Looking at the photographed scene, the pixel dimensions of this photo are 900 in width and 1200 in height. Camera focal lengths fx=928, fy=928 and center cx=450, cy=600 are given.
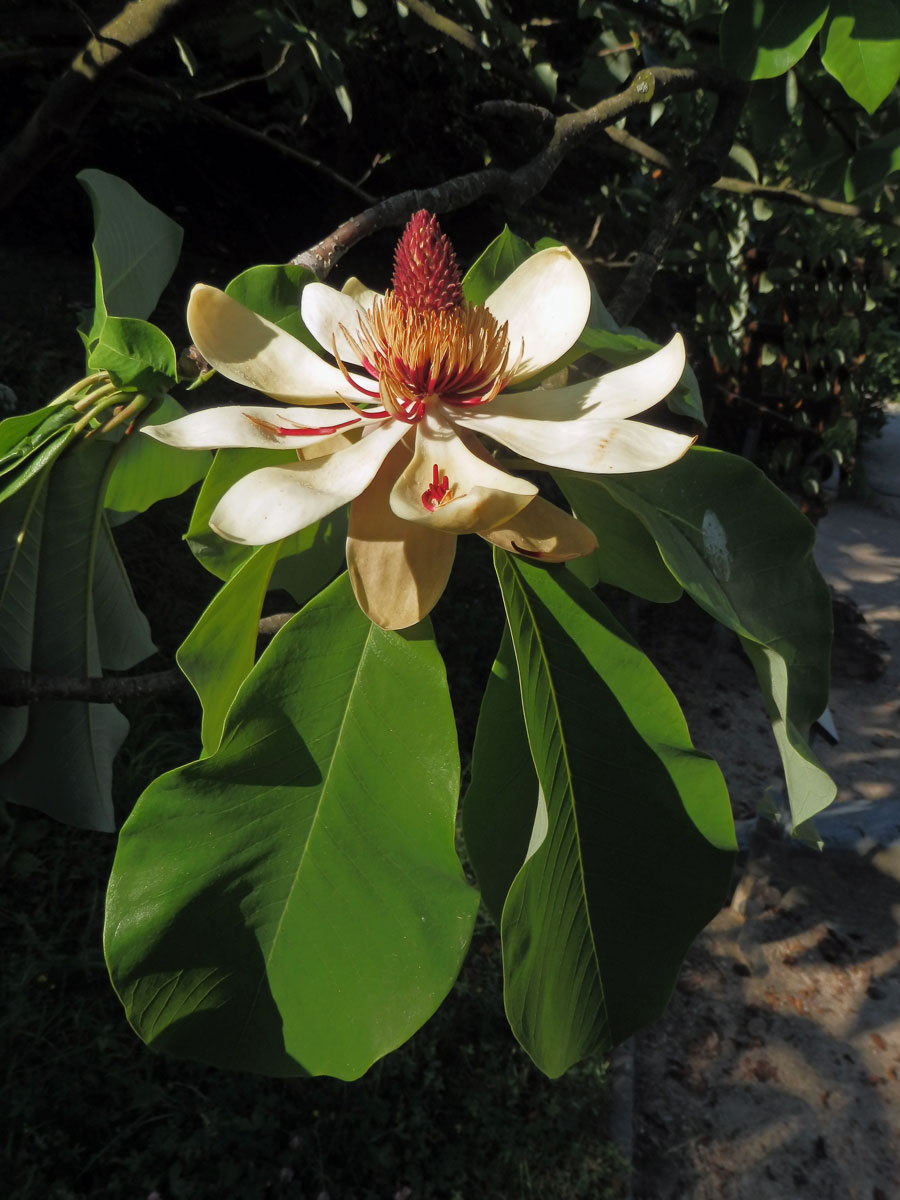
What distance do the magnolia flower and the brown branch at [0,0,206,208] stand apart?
769 mm

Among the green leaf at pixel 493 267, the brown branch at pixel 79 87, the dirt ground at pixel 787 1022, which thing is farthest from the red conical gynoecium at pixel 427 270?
the dirt ground at pixel 787 1022

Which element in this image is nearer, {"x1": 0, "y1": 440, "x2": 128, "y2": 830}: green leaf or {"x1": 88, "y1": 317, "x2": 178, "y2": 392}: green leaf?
{"x1": 88, "y1": 317, "x2": 178, "y2": 392}: green leaf

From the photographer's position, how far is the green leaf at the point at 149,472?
2.46ft

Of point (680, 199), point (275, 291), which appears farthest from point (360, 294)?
point (680, 199)

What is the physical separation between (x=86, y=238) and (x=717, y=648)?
3.37 m

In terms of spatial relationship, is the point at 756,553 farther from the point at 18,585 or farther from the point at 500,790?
the point at 18,585

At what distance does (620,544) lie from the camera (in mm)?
694

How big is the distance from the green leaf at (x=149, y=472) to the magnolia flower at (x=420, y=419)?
7.8 inches

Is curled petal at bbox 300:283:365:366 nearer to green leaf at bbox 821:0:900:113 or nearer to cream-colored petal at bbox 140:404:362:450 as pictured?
cream-colored petal at bbox 140:404:362:450

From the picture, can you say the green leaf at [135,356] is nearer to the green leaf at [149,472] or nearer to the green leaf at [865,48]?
the green leaf at [149,472]

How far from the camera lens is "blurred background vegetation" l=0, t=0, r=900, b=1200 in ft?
5.26

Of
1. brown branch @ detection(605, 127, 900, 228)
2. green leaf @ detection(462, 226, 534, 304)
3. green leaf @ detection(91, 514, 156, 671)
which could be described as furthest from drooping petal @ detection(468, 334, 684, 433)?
brown branch @ detection(605, 127, 900, 228)

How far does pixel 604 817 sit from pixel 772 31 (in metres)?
0.91

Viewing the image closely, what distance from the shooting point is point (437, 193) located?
2.53 ft
